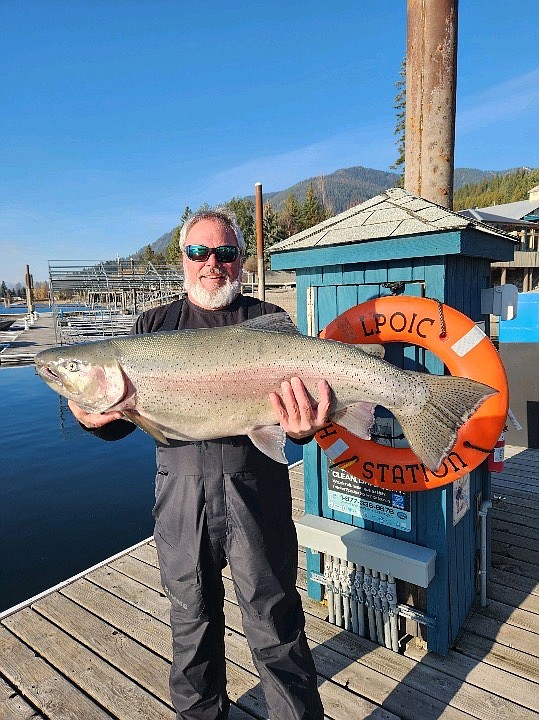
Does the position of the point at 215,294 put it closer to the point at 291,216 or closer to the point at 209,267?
the point at 209,267

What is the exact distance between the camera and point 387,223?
3.37 m

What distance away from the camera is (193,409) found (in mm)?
2416

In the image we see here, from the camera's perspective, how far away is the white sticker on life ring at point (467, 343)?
3.04 metres

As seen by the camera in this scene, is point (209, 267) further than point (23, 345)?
No

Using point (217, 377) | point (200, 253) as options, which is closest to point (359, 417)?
point (217, 377)

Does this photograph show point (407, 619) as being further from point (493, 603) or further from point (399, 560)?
point (493, 603)

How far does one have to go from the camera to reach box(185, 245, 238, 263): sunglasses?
276 cm

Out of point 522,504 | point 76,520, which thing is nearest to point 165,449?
point 522,504

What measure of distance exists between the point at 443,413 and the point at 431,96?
132 inches

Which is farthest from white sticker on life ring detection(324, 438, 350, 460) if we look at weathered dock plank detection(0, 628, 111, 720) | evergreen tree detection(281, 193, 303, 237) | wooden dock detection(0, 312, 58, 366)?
evergreen tree detection(281, 193, 303, 237)

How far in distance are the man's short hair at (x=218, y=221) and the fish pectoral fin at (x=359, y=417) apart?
114 cm

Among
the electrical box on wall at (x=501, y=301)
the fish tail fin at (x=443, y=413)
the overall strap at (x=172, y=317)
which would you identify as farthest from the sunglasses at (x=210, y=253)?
the electrical box on wall at (x=501, y=301)

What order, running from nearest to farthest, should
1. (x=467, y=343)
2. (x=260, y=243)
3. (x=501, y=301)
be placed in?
1. (x=467, y=343)
2. (x=501, y=301)
3. (x=260, y=243)

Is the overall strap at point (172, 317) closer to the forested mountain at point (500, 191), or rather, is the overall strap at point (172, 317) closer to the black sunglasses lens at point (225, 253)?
the black sunglasses lens at point (225, 253)
